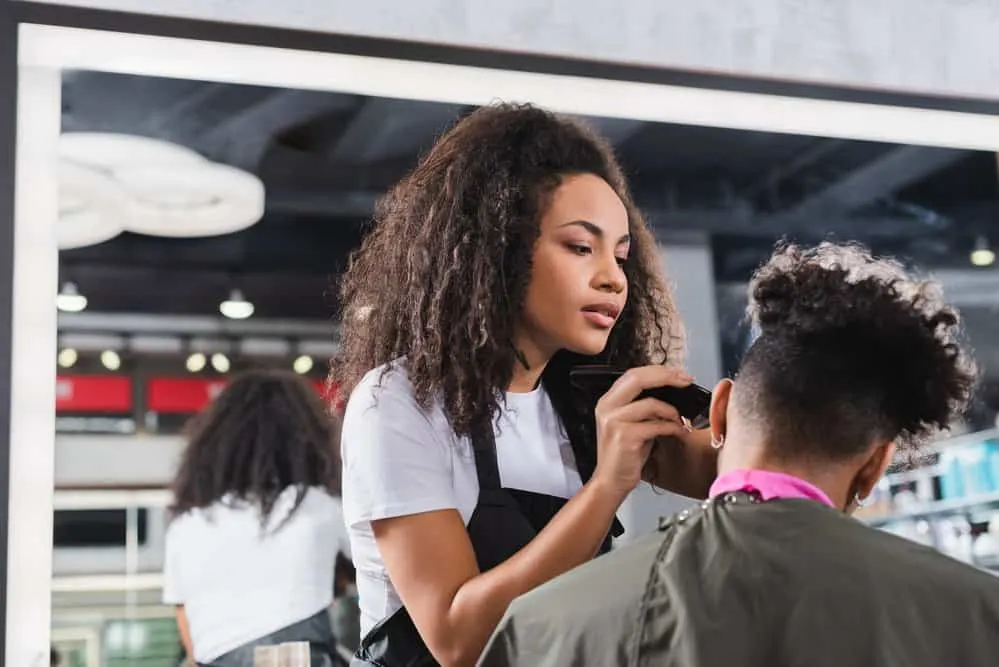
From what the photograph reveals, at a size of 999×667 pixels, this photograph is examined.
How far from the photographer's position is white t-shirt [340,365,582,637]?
4.97ft

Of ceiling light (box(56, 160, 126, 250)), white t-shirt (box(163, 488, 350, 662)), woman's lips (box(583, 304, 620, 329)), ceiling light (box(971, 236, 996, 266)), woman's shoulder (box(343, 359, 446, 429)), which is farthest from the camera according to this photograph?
ceiling light (box(971, 236, 996, 266))

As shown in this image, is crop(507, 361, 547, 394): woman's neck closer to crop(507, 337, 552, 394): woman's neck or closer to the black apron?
crop(507, 337, 552, 394): woman's neck

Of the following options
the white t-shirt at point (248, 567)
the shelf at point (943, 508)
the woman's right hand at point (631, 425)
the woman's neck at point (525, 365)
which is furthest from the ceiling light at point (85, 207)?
the shelf at point (943, 508)

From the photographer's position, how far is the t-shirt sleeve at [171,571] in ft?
7.23

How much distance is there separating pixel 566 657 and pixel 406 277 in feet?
2.36

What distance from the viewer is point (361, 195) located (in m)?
2.38

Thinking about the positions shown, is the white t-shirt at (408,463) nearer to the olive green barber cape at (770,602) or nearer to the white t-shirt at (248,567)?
the olive green barber cape at (770,602)

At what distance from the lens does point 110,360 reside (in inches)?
84.7

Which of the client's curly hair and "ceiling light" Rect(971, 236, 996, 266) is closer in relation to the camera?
the client's curly hair

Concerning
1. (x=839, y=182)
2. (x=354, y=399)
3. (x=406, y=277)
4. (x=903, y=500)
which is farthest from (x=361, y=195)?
(x=903, y=500)

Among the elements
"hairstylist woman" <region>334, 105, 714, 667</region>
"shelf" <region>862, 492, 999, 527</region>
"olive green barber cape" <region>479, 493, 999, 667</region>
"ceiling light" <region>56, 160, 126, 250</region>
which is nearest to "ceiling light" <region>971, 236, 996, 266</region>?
"shelf" <region>862, 492, 999, 527</region>

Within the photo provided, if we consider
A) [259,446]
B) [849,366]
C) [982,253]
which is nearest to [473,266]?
[849,366]

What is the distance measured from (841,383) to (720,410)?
15cm

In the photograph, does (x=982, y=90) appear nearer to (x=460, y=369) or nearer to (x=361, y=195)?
(x=361, y=195)
